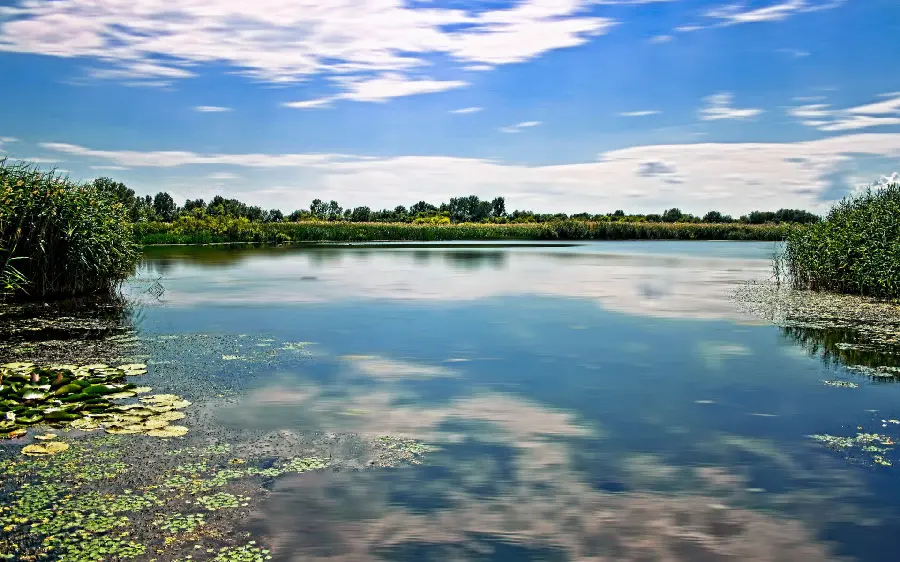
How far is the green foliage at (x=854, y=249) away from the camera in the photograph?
16625mm

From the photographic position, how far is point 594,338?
12.5 meters

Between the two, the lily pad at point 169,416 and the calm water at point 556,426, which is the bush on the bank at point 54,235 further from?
the lily pad at point 169,416

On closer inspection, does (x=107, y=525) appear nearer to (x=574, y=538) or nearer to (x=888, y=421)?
(x=574, y=538)

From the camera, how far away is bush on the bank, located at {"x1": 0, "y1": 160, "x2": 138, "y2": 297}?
15023 millimetres

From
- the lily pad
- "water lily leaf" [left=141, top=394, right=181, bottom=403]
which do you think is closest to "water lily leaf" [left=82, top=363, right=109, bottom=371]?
"water lily leaf" [left=141, top=394, right=181, bottom=403]

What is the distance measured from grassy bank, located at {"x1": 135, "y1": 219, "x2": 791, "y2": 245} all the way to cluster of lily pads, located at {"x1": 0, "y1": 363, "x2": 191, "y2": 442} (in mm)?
47005

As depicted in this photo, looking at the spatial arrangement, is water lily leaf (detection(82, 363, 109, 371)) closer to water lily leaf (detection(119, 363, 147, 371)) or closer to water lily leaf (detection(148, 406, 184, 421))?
water lily leaf (detection(119, 363, 147, 371))

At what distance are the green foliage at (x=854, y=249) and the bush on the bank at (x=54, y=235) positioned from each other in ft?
55.4

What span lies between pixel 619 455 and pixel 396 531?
7.48 feet

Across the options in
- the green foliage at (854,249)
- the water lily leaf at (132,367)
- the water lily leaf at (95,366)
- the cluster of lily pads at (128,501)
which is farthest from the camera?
the green foliage at (854,249)

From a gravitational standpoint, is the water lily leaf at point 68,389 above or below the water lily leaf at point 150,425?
above

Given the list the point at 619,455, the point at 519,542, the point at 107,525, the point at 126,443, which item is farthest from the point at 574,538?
the point at 126,443

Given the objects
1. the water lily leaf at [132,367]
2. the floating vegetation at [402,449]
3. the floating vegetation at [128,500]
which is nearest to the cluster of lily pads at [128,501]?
the floating vegetation at [128,500]

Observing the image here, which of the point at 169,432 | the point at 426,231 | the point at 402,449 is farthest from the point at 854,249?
the point at 426,231
